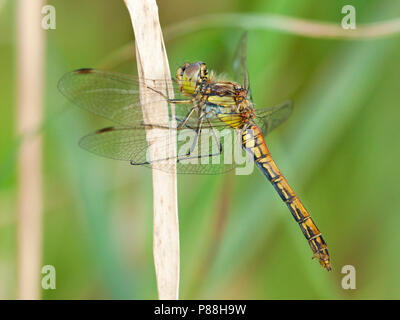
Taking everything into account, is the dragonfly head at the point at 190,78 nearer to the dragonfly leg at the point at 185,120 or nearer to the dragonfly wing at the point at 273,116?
the dragonfly leg at the point at 185,120

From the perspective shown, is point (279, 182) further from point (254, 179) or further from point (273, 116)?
point (273, 116)

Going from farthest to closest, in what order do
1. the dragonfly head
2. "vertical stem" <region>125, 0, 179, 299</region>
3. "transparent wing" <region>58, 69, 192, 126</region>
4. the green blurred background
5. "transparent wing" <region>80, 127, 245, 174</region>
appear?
the green blurred background, the dragonfly head, "transparent wing" <region>58, 69, 192, 126</region>, "transparent wing" <region>80, 127, 245, 174</region>, "vertical stem" <region>125, 0, 179, 299</region>

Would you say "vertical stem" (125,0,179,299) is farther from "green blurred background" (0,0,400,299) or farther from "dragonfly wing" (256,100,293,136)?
"dragonfly wing" (256,100,293,136)

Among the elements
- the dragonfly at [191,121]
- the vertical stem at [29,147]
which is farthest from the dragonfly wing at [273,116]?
the vertical stem at [29,147]

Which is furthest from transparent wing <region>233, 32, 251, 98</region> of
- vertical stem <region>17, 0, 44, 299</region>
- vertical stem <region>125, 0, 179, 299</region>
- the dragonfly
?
vertical stem <region>17, 0, 44, 299</region>

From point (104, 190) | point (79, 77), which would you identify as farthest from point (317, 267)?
point (79, 77)

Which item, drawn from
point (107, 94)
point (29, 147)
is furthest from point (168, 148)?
point (29, 147)

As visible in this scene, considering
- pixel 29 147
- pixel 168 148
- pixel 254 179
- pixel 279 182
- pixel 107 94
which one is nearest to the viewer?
pixel 168 148
